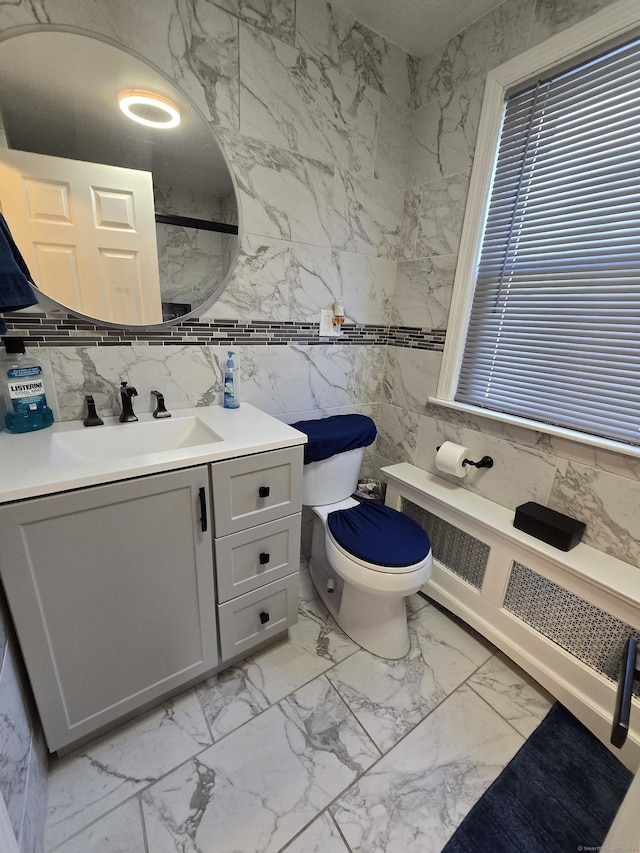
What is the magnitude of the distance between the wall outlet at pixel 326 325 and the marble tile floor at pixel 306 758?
53.6 inches

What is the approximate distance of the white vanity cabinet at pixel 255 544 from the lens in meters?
1.09

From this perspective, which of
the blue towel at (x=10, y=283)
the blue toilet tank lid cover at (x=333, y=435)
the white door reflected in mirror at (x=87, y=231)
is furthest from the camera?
the blue toilet tank lid cover at (x=333, y=435)

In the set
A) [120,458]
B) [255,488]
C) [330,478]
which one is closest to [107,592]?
[120,458]

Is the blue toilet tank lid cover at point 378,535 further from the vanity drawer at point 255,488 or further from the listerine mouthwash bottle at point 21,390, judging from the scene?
the listerine mouthwash bottle at point 21,390

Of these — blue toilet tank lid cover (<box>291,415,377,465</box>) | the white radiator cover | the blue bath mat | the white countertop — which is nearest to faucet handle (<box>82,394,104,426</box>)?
the white countertop

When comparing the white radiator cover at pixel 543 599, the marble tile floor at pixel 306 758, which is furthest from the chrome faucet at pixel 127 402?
the white radiator cover at pixel 543 599

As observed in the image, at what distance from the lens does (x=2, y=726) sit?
72 cm

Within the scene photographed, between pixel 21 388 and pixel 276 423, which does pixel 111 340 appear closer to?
pixel 21 388

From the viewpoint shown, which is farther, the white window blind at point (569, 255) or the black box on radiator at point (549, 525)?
the black box on radiator at point (549, 525)

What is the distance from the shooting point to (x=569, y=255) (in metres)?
1.25

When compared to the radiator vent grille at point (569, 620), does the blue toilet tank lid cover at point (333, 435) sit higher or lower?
higher

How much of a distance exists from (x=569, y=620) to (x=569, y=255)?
50.4 inches

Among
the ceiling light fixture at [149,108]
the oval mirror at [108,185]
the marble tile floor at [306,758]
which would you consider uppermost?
the ceiling light fixture at [149,108]

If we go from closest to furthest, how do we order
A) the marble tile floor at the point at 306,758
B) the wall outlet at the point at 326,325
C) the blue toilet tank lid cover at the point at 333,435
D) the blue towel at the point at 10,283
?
the blue towel at the point at 10,283
the marble tile floor at the point at 306,758
the blue toilet tank lid cover at the point at 333,435
the wall outlet at the point at 326,325
